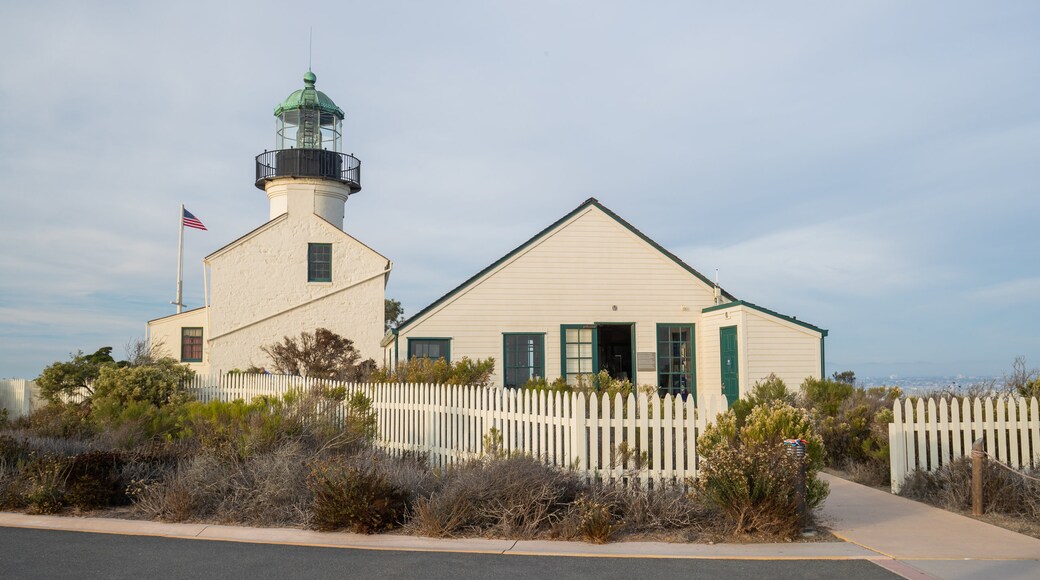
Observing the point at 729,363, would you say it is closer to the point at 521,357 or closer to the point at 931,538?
the point at 521,357

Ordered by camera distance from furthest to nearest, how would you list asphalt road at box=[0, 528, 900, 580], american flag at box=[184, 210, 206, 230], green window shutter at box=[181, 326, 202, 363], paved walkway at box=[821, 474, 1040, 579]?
american flag at box=[184, 210, 206, 230] < green window shutter at box=[181, 326, 202, 363] < paved walkway at box=[821, 474, 1040, 579] < asphalt road at box=[0, 528, 900, 580]

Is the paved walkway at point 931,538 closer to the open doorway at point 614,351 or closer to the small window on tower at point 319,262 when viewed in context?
the open doorway at point 614,351

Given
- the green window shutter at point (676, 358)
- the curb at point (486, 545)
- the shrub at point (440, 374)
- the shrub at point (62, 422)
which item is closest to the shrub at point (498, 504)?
the curb at point (486, 545)

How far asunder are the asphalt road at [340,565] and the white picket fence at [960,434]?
3.93m

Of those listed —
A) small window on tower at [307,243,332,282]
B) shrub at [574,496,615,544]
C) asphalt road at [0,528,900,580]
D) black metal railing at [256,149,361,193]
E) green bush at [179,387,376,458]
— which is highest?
black metal railing at [256,149,361,193]

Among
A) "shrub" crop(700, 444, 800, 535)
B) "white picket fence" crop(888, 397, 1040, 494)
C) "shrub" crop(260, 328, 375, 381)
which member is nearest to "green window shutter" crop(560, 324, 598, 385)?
"shrub" crop(260, 328, 375, 381)

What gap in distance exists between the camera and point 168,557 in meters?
7.15

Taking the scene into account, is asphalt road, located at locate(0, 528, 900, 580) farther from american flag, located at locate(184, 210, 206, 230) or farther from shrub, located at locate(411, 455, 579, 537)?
american flag, located at locate(184, 210, 206, 230)

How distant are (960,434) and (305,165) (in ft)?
70.9

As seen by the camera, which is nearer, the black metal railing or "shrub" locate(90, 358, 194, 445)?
"shrub" locate(90, 358, 194, 445)

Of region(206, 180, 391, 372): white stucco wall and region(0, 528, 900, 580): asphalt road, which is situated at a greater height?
region(206, 180, 391, 372): white stucco wall

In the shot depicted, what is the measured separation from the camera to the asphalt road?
257 inches

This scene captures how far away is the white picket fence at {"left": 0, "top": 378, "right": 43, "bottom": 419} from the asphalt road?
1609 centimetres

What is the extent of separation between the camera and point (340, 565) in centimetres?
682
